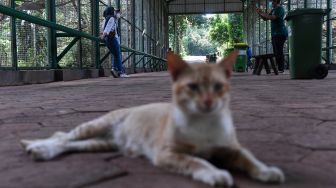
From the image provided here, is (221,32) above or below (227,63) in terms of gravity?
above

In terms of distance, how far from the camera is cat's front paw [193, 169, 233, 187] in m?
1.74

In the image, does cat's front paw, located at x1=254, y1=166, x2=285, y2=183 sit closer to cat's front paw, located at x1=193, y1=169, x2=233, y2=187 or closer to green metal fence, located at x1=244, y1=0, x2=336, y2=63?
cat's front paw, located at x1=193, y1=169, x2=233, y2=187

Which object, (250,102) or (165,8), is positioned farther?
(165,8)

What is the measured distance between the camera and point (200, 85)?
1.85 m

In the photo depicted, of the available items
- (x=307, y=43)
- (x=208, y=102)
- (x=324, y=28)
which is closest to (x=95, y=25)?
(x=307, y=43)

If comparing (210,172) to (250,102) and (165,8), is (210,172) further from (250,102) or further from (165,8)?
(165,8)

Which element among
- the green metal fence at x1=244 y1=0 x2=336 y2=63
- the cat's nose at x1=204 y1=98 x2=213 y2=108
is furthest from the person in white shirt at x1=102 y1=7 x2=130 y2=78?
the cat's nose at x1=204 y1=98 x2=213 y2=108

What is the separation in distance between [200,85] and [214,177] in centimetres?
36

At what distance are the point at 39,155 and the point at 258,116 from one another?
2062mm

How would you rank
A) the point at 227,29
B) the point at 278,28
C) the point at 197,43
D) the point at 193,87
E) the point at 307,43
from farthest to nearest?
the point at 197,43 → the point at 227,29 → the point at 278,28 → the point at 307,43 → the point at 193,87

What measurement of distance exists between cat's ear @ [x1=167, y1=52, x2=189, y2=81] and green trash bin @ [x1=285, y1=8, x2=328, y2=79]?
8.44 metres

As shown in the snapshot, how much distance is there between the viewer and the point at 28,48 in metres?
9.47

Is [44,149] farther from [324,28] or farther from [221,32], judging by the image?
[221,32]

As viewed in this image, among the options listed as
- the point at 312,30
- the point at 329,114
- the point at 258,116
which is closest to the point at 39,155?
the point at 258,116
